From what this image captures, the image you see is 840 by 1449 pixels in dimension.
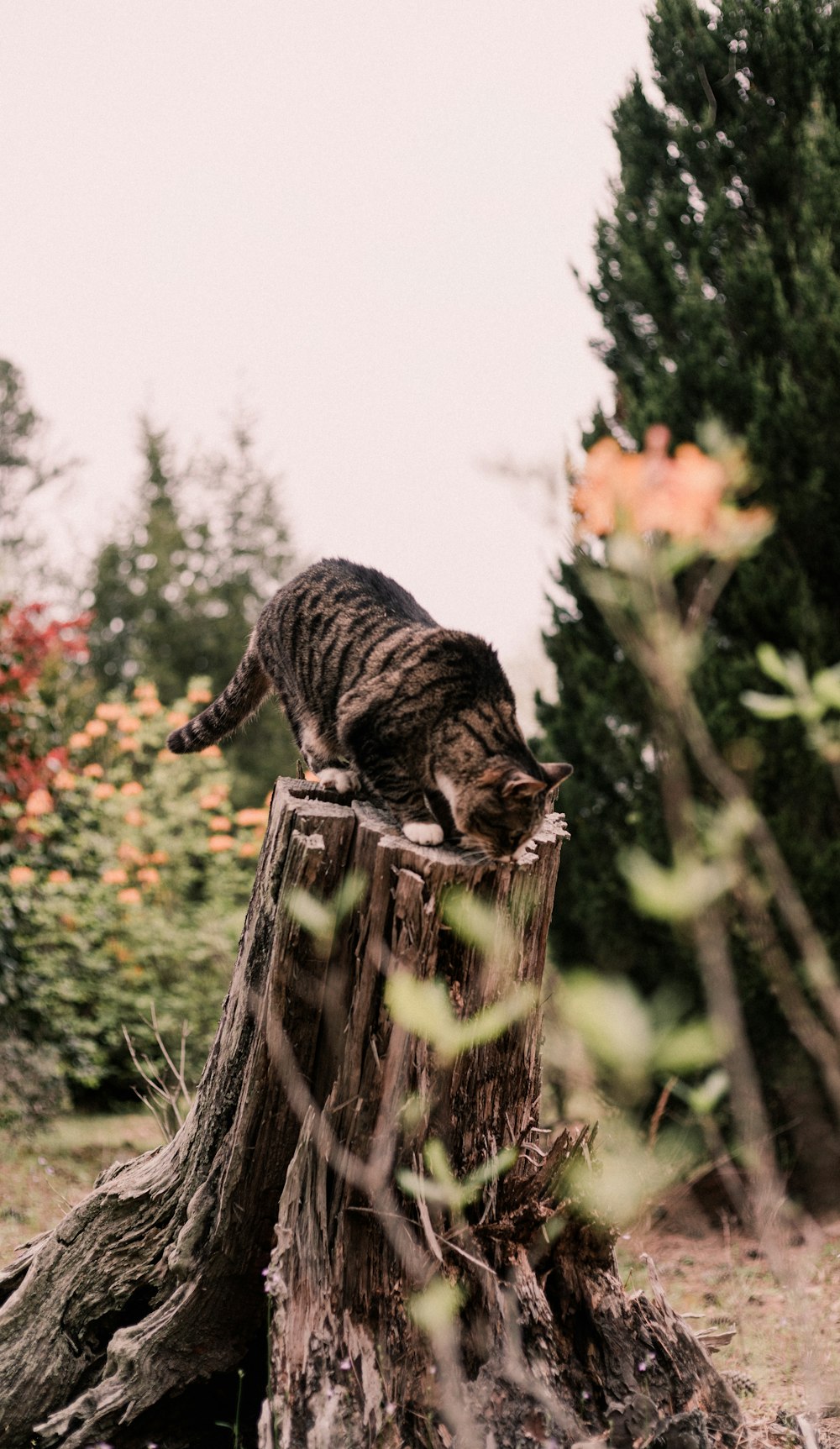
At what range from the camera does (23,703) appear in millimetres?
5875

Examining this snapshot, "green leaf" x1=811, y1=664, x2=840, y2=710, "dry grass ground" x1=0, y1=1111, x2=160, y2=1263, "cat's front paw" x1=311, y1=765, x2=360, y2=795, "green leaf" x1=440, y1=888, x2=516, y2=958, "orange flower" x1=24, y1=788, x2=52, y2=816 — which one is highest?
"orange flower" x1=24, y1=788, x2=52, y2=816

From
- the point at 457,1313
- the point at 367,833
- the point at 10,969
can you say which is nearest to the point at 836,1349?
the point at 457,1313

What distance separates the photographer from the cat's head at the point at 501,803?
2.48 metres

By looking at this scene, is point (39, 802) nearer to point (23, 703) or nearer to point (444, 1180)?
point (23, 703)

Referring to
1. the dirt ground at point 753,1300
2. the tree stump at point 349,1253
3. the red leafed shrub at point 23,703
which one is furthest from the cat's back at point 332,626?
the red leafed shrub at point 23,703

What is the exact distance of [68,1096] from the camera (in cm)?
571

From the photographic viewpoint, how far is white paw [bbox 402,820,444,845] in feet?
7.54

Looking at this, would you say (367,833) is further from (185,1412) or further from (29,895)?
(29,895)

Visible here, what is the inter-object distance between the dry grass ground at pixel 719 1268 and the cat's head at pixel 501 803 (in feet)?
3.16

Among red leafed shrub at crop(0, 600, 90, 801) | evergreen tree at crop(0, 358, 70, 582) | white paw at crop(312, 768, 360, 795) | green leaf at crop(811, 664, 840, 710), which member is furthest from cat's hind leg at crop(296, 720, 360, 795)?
evergreen tree at crop(0, 358, 70, 582)

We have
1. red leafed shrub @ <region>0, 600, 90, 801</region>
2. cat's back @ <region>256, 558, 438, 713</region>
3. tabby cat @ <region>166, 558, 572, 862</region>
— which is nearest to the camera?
tabby cat @ <region>166, 558, 572, 862</region>

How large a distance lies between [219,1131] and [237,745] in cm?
831

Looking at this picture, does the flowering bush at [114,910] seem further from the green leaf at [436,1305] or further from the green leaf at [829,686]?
the green leaf at [829,686]

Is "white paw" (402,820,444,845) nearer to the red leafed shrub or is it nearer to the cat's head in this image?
the cat's head
